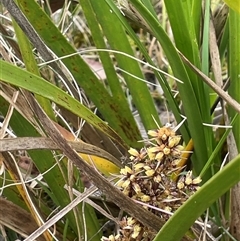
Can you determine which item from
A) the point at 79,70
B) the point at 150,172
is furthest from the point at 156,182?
the point at 79,70

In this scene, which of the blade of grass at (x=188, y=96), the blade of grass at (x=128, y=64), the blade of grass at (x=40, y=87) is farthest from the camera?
the blade of grass at (x=128, y=64)

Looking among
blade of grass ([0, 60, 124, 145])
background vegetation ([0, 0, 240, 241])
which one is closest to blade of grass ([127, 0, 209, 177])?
background vegetation ([0, 0, 240, 241])

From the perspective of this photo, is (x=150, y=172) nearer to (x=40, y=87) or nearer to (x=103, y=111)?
(x=40, y=87)

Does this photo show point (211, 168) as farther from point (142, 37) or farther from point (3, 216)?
point (142, 37)

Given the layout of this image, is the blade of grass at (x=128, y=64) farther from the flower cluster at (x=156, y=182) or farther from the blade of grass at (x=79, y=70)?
the flower cluster at (x=156, y=182)

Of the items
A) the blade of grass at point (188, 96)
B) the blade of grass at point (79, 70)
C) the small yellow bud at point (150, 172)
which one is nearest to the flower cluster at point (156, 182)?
the small yellow bud at point (150, 172)

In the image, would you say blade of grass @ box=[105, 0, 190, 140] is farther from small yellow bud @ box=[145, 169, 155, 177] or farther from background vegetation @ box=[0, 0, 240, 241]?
small yellow bud @ box=[145, 169, 155, 177]

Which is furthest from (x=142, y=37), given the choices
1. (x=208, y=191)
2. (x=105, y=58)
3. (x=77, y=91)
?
(x=208, y=191)
